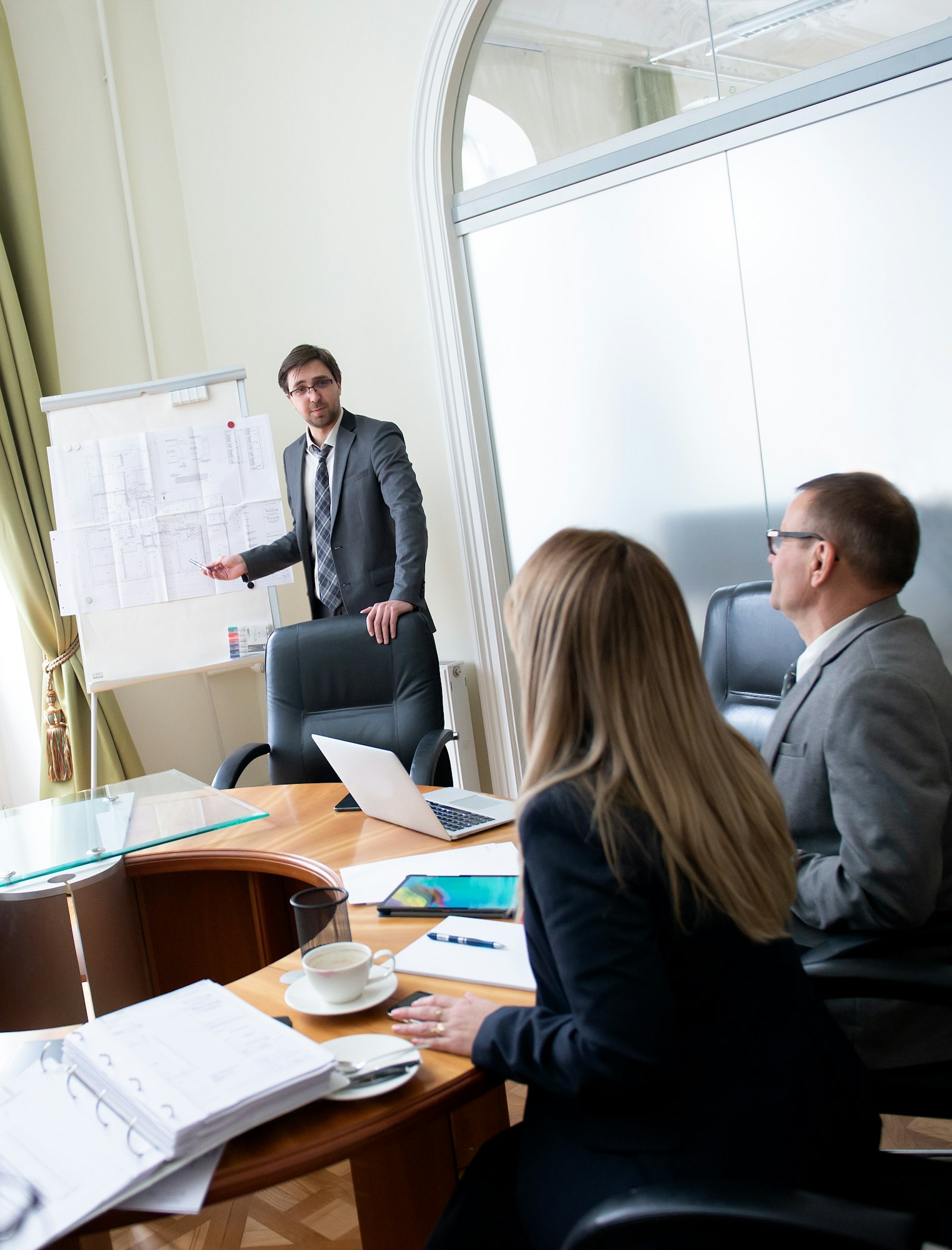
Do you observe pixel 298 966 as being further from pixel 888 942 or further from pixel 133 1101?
pixel 888 942

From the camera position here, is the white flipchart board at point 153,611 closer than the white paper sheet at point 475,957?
No

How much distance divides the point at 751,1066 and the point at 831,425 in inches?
89.8

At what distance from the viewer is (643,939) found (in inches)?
38.4

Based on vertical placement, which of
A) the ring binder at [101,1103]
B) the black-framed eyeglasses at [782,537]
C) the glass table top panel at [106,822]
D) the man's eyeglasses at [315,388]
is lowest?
the ring binder at [101,1103]

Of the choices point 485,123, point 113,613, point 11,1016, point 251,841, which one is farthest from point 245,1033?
point 485,123

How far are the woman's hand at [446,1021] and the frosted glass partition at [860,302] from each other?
206cm

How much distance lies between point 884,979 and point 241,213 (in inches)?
155

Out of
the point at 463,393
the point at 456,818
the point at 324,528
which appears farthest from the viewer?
the point at 463,393

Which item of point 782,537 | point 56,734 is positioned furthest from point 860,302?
point 56,734

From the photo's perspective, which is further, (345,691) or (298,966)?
(345,691)

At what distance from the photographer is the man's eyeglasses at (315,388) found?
11.1ft

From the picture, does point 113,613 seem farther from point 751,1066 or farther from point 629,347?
point 751,1066

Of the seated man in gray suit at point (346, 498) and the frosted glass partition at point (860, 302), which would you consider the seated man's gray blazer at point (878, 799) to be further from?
the seated man in gray suit at point (346, 498)

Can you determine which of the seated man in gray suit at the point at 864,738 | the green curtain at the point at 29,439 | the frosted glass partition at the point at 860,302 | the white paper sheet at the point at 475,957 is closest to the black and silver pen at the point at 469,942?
the white paper sheet at the point at 475,957
